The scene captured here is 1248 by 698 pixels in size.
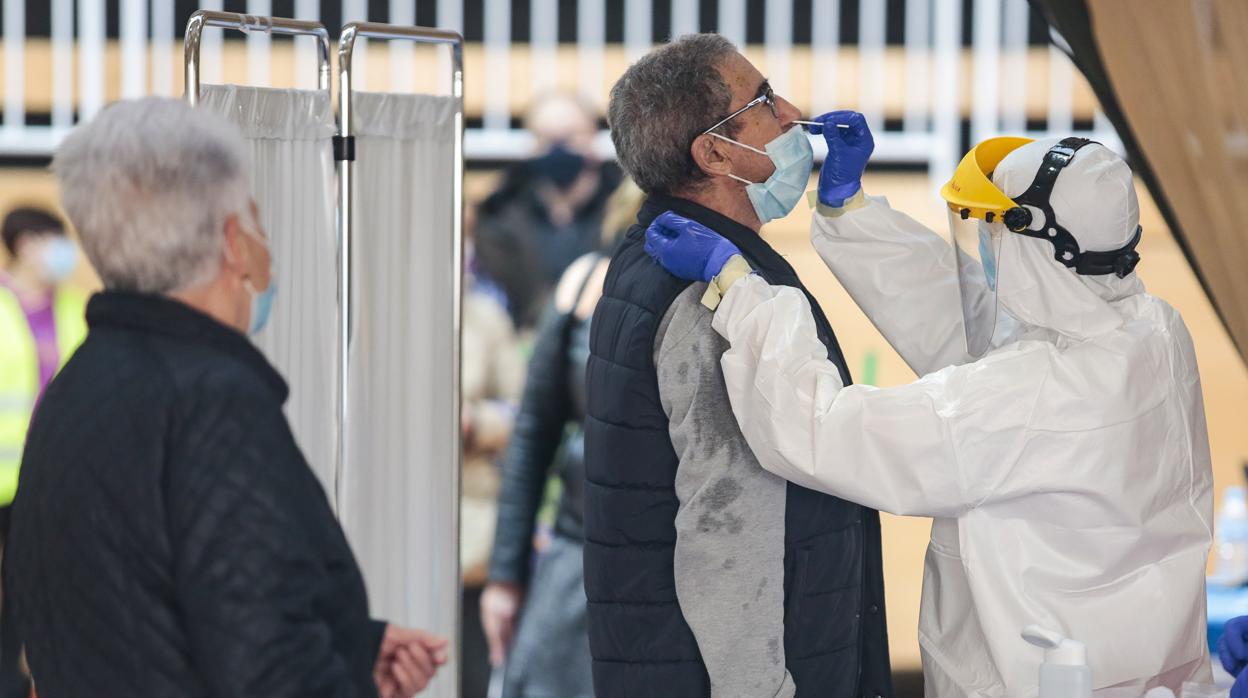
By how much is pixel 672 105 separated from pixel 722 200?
0.14 meters

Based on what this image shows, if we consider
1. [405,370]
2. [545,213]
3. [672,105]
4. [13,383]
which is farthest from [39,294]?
[672,105]

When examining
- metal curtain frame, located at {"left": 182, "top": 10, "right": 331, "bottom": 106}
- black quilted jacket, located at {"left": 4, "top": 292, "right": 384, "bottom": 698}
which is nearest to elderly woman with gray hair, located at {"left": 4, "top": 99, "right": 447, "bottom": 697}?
black quilted jacket, located at {"left": 4, "top": 292, "right": 384, "bottom": 698}

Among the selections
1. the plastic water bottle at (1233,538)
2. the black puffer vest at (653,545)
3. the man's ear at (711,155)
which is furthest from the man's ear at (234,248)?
the plastic water bottle at (1233,538)

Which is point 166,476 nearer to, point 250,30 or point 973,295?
point 250,30

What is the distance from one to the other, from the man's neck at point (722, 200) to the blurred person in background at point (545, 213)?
202 centimetres

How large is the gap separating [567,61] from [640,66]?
2.66m

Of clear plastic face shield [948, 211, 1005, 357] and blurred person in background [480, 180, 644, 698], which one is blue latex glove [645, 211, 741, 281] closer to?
clear plastic face shield [948, 211, 1005, 357]

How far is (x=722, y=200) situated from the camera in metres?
1.83

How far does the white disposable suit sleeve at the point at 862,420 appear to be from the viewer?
1.63 metres

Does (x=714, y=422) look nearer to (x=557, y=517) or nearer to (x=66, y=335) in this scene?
(x=557, y=517)

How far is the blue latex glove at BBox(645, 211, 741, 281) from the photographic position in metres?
1.70

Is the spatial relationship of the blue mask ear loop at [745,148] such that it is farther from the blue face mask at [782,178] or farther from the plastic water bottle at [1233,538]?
the plastic water bottle at [1233,538]

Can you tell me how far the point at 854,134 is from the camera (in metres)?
1.97

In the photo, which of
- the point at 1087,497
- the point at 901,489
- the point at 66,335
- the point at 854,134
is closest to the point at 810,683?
the point at 901,489
